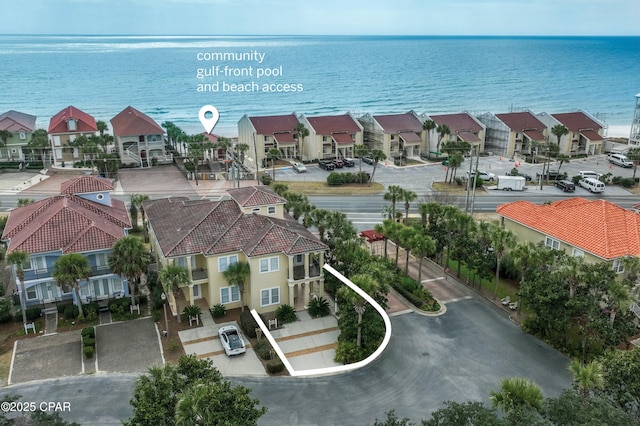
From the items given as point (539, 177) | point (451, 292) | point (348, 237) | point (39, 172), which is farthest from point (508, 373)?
point (39, 172)

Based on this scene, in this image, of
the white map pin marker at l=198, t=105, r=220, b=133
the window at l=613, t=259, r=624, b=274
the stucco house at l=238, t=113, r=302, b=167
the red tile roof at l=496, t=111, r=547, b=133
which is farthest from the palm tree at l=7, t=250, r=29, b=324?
the red tile roof at l=496, t=111, r=547, b=133

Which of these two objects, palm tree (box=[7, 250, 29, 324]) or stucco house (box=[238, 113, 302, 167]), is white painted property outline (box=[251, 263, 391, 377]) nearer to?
palm tree (box=[7, 250, 29, 324])

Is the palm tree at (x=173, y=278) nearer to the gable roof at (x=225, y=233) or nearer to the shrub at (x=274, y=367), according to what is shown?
the gable roof at (x=225, y=233)

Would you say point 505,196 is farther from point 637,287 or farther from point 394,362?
point 394,362

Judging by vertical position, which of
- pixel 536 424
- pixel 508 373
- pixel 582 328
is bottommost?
pixel 508 373

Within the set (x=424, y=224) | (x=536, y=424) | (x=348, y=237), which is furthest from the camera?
(x=424, y=224)
